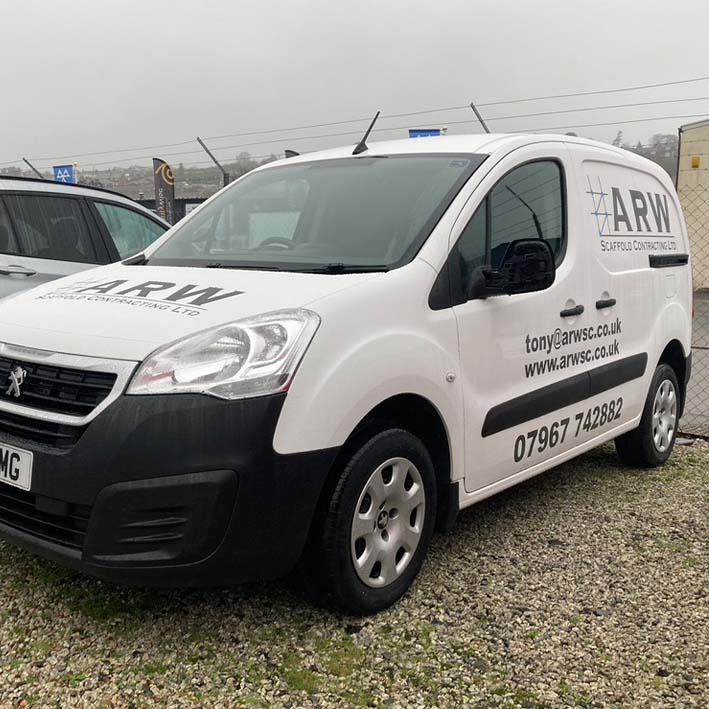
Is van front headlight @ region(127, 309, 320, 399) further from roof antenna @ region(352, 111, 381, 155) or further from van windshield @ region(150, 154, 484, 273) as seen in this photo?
roof antenna @ region(352, 111, 381, 155)

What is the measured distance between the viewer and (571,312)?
Answer: 3725 mm

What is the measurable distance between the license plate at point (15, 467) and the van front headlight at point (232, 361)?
1.45ft

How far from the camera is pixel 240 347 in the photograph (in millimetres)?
2461

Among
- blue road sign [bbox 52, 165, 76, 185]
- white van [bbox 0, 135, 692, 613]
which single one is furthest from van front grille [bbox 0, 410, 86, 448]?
blue road sign [bbox 52, 165, 76, 185]

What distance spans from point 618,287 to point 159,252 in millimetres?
2371

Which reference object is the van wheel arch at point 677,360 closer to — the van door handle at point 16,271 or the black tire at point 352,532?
the black tire at point 352,532

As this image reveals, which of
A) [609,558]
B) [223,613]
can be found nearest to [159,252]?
[223,613]

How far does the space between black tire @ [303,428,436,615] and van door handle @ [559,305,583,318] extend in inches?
44.6

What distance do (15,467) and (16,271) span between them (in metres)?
2.86

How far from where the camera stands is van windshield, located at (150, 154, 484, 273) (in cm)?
309

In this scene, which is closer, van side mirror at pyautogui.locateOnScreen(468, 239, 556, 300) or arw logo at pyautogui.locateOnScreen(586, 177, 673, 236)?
van side mirror at pyautogui.locateOnScreen(468, 239, 556, 300)

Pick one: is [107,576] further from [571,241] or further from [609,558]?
[571,241]

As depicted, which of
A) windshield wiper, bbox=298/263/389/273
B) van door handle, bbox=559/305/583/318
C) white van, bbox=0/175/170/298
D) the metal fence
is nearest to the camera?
windshield wiper, bbox=298/263/389/273

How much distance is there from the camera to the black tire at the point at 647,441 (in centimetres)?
470
